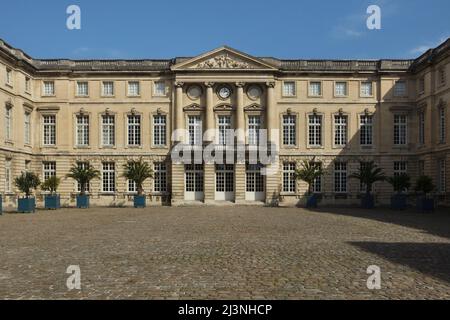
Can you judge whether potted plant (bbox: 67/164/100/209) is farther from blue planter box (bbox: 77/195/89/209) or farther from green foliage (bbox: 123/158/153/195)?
green foliage (bbox: 123/158/153/195)

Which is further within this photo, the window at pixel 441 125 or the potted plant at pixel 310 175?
the potted plant at pixel 310 175

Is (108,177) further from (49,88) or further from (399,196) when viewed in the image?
(399,196)

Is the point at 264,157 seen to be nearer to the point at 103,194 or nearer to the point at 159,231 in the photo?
the point at 103,194

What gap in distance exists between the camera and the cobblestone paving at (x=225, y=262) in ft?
23.7

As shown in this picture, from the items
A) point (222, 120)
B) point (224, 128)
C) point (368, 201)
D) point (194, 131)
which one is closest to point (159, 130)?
point (194, 131)

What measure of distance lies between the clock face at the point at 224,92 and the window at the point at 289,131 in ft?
15.8

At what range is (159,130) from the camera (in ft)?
118

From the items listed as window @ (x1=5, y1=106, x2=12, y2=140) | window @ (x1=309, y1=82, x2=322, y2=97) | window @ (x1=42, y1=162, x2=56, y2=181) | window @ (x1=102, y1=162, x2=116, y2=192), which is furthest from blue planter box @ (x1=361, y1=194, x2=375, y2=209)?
window @ (x1=5, y1=106, x2=12, y2=140)

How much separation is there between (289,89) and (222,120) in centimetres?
588

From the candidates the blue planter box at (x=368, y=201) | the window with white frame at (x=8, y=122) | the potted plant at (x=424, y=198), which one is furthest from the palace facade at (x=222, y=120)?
the potted plant at (x=424, y=198)

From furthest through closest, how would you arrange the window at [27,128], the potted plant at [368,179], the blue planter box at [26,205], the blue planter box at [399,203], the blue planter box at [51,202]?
the window at [27,128], the potted plant at [368,179], the blue planter box at [51,202], the blue planter box at [399,203], the blue planter box at [26,205]

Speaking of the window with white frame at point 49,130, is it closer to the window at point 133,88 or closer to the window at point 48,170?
the window at point 48,170

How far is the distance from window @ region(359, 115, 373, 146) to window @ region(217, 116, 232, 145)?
10388 millimetres
